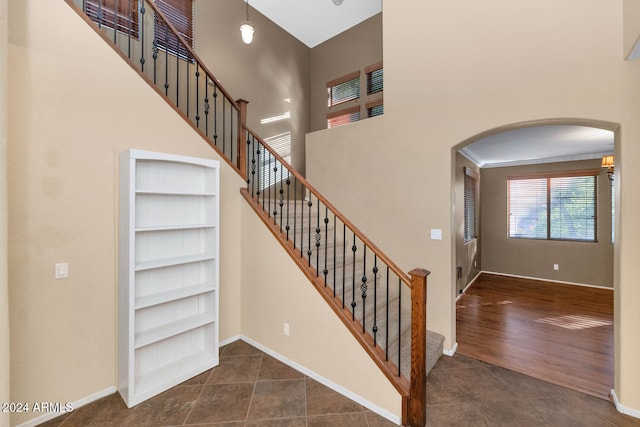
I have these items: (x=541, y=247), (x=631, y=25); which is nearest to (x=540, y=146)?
(x=541, y=247)

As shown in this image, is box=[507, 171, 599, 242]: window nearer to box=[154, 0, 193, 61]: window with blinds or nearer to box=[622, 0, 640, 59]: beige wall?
box=[622, 0, 640, 59]: beige wall

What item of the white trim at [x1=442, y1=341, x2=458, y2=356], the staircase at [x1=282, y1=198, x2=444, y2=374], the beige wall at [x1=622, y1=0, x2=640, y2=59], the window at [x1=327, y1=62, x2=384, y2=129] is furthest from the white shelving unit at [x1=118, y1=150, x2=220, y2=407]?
the beige wall at [x1=622, y1=0, x2=640, y2=59]

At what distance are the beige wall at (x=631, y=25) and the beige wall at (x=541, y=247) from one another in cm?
454

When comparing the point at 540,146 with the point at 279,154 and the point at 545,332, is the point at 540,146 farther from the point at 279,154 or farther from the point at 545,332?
the point at 279,154

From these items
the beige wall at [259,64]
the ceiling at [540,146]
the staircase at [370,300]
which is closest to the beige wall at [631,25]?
the ceiling at [540,146]

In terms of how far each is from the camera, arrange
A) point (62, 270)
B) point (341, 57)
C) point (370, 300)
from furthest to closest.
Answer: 1. point (341, 57)
2. point (370, 300)
3. point (62, 270)

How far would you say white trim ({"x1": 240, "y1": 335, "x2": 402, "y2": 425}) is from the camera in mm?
2055

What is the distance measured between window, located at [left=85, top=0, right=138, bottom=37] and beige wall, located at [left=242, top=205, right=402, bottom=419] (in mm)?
2597

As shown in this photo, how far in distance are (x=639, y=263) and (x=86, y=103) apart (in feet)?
15.1

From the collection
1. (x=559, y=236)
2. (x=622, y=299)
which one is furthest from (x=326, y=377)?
(x=559, y=236)

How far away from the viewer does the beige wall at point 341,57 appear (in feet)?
16.4

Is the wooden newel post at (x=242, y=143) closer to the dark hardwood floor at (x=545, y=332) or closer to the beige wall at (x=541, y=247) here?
the dark hardwood floor at (x=545, y=332)

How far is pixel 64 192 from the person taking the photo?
2082 mm

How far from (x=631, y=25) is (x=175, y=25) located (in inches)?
189
